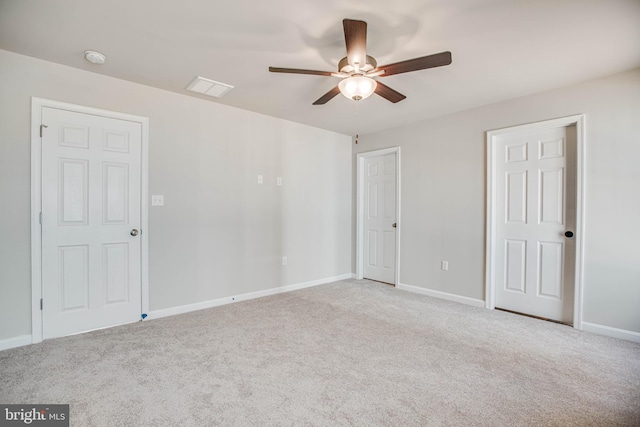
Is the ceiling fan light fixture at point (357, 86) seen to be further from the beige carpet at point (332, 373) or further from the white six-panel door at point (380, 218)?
the white six-panel door at point (380, 218)

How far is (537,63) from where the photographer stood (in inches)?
101

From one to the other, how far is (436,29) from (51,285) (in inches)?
148

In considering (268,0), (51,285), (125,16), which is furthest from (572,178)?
(51,285)

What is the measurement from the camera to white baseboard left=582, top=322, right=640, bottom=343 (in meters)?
2.68

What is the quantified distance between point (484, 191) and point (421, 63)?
2281 millimetres

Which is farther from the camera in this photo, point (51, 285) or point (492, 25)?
point (51, 285)

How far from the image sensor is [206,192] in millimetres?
3521

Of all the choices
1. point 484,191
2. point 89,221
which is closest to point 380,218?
point 484,191

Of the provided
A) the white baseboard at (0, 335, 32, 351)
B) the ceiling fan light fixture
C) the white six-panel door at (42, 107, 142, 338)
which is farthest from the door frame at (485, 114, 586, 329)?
the white baseboard at (0, 335, 32, 351)

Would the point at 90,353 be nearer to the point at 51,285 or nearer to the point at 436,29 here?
the point at 51,285

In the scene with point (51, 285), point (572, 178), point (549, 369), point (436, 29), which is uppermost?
point (436, 29)

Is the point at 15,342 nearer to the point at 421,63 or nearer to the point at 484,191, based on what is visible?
the point at 421,63

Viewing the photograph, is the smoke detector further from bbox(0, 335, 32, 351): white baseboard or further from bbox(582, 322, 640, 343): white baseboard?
bbox(582, 322, 640, 343): white baseboard

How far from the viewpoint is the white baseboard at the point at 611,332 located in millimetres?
2678
